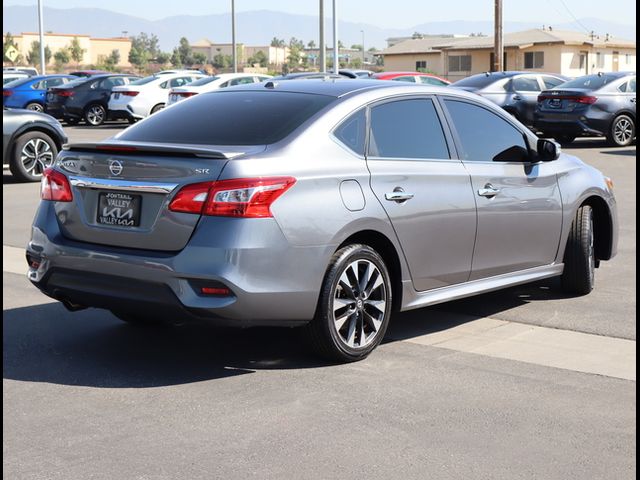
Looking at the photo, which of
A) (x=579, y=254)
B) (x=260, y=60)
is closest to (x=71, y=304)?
(x=579, y=254)

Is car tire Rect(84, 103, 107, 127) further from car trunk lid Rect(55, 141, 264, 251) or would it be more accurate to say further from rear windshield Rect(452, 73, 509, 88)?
car trunk lid Rect(55, 141, 264, 251)

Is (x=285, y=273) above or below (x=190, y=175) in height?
below

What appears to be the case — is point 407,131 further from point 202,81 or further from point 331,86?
point 202,81

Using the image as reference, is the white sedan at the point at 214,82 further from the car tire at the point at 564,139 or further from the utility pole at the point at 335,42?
the car tire at the point at 564,139

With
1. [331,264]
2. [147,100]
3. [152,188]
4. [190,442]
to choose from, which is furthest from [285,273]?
[147,100]

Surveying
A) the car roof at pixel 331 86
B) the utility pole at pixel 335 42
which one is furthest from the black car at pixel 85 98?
the car roof at pixel 331 86

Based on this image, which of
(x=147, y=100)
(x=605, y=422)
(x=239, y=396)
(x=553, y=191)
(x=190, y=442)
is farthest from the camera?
(x=147, y=100)

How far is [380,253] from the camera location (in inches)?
264

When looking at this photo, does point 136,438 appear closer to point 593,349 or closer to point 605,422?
point 605,422

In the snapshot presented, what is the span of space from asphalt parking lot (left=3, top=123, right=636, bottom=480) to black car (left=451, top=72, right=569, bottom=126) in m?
17.7

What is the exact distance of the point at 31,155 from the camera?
1675 cm

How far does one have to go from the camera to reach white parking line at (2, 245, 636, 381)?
6461 mm

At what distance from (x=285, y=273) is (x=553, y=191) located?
2.71 meters

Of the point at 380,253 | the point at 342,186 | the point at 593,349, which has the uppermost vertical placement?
the point at 342,186
